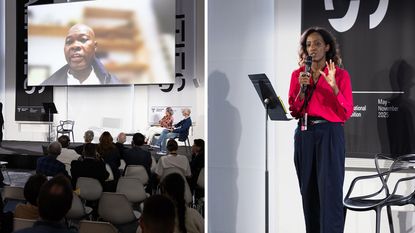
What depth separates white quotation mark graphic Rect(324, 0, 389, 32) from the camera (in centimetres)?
366

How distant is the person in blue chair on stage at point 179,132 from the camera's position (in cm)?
1042

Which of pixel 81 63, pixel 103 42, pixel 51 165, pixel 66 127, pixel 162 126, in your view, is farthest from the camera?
pixel 66 127

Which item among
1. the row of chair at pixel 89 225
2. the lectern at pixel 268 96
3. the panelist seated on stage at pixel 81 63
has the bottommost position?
the row of chair at pixel 89 225

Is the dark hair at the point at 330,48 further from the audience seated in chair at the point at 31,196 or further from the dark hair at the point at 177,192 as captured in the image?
the audience seated in chair at the point at 31,196

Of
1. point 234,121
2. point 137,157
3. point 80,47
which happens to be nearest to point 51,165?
point 137,157

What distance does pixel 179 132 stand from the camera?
10.4 meters

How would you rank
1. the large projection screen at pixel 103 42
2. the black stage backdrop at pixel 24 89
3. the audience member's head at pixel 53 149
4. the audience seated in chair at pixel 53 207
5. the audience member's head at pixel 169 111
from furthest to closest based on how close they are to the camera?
1. the black stage backdrop at pixel 24 89
2. the large projection screen at pixel 103 42
3. the audience member's head at pixel 169 111
4. the audience member's head at pixel 53 149
5. the audience seated in chair at pixel 53 207

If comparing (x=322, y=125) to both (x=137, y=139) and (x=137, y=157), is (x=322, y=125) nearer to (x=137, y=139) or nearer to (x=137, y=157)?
(x=137, y=157)

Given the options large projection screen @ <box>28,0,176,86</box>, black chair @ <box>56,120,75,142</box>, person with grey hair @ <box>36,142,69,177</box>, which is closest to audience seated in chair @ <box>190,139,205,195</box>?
person with grey hair @ <box>36,142,69,177</box>

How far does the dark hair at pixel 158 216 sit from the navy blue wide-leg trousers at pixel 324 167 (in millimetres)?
1115

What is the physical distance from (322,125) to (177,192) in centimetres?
103

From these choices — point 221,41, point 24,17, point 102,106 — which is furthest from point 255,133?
point 24,17

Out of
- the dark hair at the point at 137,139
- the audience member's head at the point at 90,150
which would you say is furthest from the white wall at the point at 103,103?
the audience member's head at the point at 90,150

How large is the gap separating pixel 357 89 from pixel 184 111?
724cm
